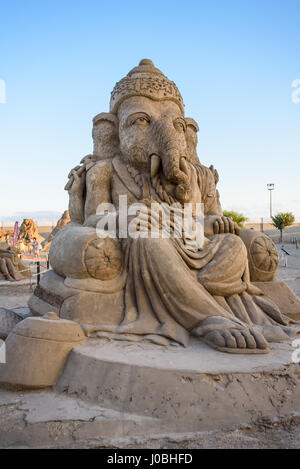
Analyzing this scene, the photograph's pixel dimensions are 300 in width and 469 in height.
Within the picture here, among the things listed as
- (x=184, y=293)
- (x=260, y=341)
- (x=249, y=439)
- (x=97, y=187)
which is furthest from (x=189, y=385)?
(x=97, y=187)

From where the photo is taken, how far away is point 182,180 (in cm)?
331

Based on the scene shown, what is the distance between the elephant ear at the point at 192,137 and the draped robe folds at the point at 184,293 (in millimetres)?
1213

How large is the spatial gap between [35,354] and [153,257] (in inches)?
40.2

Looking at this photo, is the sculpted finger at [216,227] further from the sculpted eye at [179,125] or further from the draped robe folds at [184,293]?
the sculpted eye at [179,125]

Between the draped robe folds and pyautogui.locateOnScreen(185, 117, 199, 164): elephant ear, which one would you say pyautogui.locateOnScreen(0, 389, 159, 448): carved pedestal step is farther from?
pyautogui.locateOnScreen(185, 117, 199, 164): elephant ear

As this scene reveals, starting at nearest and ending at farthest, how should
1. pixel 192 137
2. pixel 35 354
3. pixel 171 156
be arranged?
pixel 35 354 < pixel 171 156 < pixel 192 137

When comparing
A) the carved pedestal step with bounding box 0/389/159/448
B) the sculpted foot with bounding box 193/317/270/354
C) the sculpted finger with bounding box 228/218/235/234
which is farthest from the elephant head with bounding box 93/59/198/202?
the carved pedestal step with bounding box 0/389/159/448

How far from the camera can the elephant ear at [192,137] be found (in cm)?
393

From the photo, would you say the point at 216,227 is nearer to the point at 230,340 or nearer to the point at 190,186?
the point at 190,186

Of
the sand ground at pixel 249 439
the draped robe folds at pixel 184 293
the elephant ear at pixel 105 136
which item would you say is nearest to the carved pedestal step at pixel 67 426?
the sand ground at pixel 249 439

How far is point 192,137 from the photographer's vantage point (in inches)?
156

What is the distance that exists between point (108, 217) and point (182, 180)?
77 centimetres
